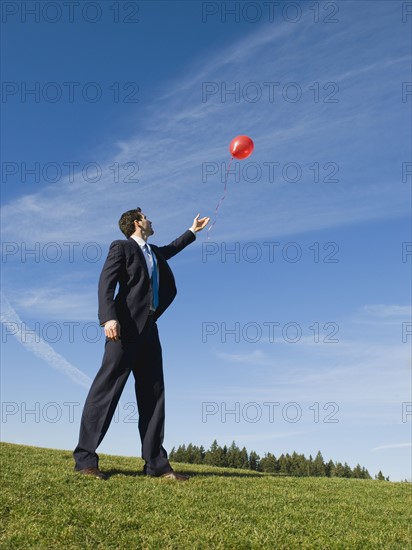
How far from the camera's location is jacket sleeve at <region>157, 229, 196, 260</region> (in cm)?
966

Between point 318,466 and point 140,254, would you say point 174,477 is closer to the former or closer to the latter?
point 140,254

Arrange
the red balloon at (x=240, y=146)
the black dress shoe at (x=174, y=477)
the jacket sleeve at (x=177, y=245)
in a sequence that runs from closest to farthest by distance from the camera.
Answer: the black dress shoe at (x=174, y=477) < the jacket sleeve at (x=177, y=245) < the red balloon at (x=240, y=146)

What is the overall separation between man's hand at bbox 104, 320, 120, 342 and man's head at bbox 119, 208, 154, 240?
1877mm

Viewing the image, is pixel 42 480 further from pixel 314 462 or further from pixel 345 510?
pixel 314 462

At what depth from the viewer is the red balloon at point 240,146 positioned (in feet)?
36.4

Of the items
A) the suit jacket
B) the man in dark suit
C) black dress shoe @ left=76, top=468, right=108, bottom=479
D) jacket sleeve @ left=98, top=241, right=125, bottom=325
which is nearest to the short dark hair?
the man in dark suit

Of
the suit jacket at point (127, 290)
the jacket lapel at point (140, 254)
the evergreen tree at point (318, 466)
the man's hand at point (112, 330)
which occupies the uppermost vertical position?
the jacket lapel at point (140, 254)

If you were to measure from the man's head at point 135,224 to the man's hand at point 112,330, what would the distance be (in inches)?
73.9

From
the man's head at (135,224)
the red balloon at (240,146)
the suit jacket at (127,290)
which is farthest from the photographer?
the red balloon at (240,146)

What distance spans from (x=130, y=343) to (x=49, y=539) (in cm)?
366

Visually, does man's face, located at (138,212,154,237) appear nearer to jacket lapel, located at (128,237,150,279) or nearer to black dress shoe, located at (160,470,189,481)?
jacket lapel, located at (128,237,150,279)

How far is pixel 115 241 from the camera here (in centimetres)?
866

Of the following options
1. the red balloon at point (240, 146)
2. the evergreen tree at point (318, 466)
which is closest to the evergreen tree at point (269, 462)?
the evergreen tree at point (318, 466)

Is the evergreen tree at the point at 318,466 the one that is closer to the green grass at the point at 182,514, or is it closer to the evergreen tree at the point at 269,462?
the evergreen tree at the point at 269,462
